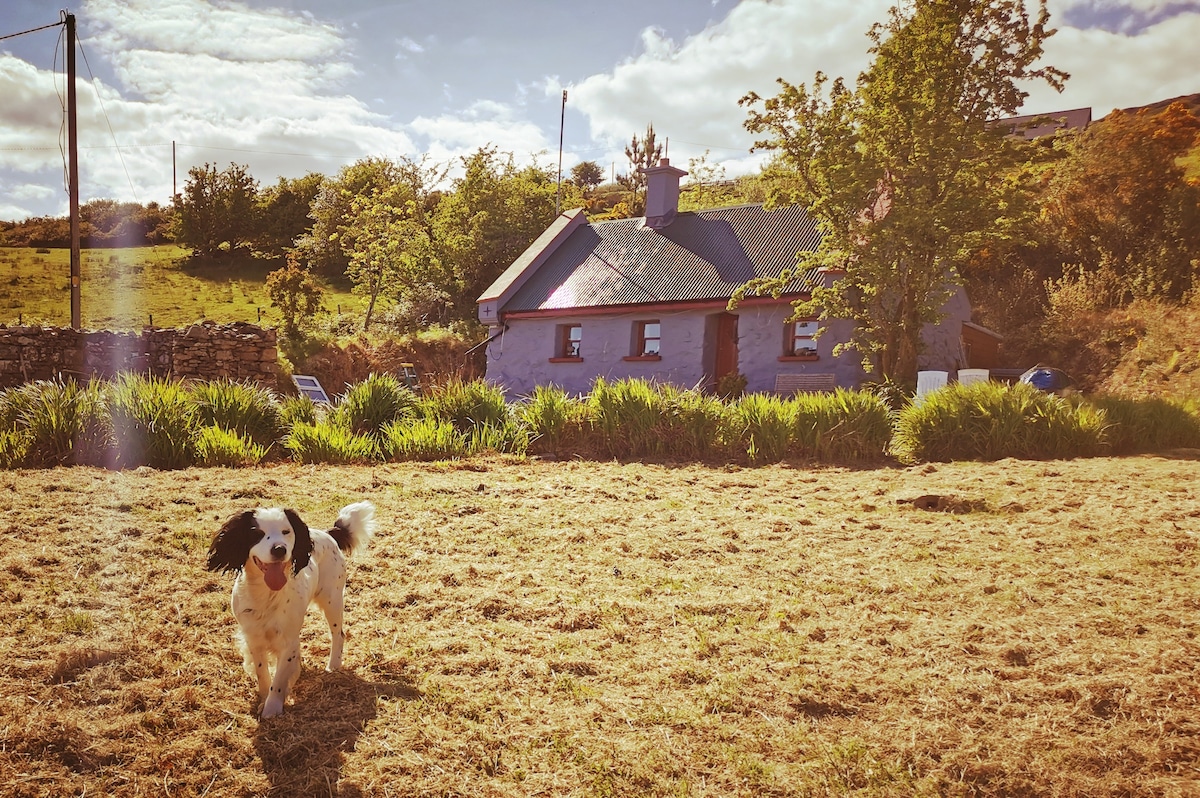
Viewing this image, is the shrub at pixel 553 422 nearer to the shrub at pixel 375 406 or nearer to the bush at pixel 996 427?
the shrub at pixel 375 406

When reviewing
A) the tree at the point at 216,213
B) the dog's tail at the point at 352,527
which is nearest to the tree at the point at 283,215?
the tree at the point at 216,213

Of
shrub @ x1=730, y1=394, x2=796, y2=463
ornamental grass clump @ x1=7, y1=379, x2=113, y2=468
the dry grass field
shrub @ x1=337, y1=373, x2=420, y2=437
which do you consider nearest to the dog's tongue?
the dry grass field

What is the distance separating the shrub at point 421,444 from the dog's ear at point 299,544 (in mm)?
7475

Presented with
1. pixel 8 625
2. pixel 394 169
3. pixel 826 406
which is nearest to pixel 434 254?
pixel 394 169

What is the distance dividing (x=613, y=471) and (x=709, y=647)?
555cm

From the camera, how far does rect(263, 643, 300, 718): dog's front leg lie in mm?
3322

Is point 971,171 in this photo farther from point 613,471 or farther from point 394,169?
point 394,169

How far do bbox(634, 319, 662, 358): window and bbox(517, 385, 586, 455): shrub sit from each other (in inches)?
340

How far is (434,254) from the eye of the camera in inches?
1230

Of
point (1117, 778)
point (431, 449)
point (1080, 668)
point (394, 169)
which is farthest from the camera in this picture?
point (394, 169)

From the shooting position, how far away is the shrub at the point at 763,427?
1077 cm

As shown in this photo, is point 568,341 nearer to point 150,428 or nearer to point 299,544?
point 150,428

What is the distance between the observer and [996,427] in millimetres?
10258

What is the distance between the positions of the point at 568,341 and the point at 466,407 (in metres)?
10.0
